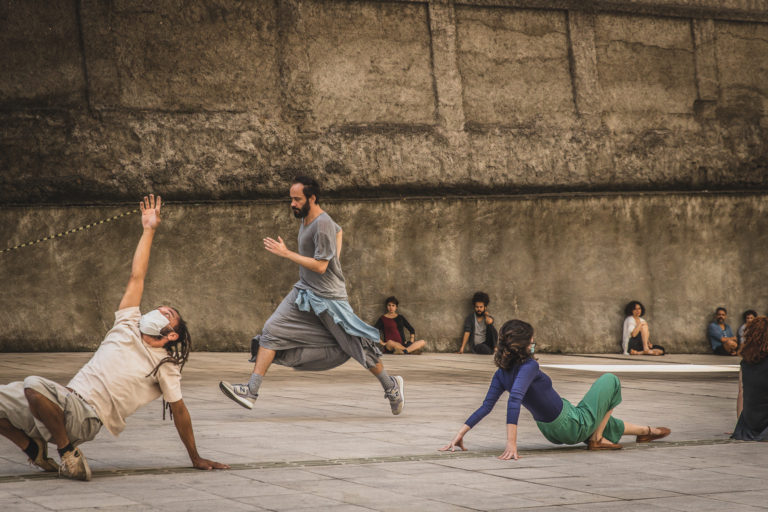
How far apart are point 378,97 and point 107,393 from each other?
11.9 meters

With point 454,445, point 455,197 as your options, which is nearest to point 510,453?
point 454,445

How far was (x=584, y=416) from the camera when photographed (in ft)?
22.4

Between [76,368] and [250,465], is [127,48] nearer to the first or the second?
[76,368]

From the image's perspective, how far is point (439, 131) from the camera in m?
17.4

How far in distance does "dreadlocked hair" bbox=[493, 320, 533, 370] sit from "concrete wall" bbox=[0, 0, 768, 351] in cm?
993

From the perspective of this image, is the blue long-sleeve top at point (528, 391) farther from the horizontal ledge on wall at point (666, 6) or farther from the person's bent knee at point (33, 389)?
the horizontal ledge on wall at point (666, 6)

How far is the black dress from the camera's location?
24.7ft

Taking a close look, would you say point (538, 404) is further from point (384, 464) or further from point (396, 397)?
point (396, 397)

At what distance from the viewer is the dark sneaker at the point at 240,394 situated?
7.97 m

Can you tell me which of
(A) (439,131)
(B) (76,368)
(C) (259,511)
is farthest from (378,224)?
(C) (259,511)

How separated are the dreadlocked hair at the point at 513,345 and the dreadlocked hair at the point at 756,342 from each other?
196 cm

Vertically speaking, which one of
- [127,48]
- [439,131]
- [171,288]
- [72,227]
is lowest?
[171,288]

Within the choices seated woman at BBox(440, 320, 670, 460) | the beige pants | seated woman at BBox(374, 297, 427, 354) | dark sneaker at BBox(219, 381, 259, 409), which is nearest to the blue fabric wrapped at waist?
dark sneaker at BBox(219, 381, 259, 409)

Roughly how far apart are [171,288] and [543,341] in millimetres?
6093
